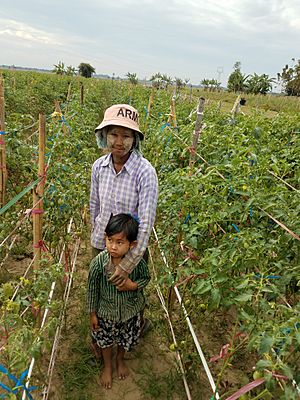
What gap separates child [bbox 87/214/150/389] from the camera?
180 centimetres

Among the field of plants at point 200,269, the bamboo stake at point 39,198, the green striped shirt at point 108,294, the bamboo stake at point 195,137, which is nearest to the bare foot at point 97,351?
the field of plants at point 200,269

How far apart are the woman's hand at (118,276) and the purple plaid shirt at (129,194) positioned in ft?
0.07

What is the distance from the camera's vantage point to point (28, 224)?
2.64 metres

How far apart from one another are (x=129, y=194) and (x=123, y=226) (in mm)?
295

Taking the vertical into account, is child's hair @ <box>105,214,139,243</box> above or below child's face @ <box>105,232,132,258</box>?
above

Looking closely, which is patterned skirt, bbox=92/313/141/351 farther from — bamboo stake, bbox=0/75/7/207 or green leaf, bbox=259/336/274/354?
bamboo stake, bbox=0/75/7/207

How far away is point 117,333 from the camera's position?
6.90 ft

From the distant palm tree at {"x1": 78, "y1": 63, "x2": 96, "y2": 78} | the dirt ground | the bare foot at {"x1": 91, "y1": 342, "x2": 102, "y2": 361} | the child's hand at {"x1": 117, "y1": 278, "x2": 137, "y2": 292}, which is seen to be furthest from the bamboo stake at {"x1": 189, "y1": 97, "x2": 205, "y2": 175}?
the distant palm tree at {"x1": 78, "y1": 63, "x2": 96, "y2": 78}

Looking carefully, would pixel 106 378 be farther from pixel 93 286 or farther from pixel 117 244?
pixel 117 244

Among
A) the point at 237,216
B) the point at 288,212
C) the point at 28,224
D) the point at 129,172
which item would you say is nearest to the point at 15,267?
the point at 28,224

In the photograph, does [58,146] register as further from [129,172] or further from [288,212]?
[288,212]

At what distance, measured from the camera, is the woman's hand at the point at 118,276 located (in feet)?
5.99

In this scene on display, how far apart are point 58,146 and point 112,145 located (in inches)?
45.1

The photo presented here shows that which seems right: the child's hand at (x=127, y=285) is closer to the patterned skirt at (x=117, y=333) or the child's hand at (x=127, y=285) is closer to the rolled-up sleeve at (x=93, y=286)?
the rolled-up sleeve at (x=93, y=286)
